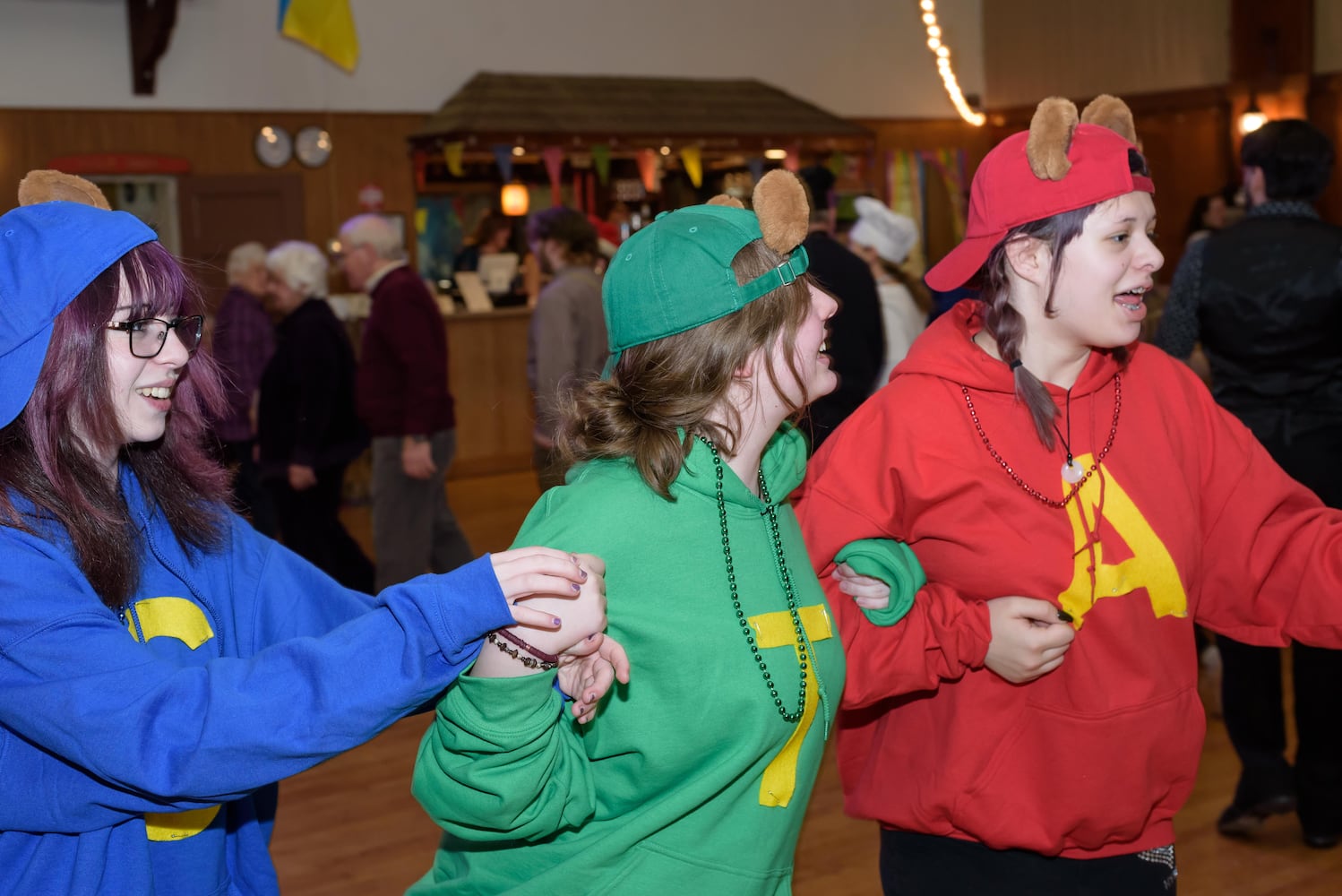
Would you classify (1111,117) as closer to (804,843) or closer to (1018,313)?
(1018,313)

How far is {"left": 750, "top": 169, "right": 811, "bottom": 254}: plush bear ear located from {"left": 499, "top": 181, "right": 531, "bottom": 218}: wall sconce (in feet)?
30.7

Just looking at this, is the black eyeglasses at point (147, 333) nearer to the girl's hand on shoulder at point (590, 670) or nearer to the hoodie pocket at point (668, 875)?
→ the girl's hand on shoulder at point (590, 670)

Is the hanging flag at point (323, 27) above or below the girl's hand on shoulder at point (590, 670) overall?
above

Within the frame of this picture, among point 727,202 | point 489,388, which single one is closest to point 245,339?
point 489,388

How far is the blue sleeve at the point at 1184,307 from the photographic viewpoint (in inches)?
137

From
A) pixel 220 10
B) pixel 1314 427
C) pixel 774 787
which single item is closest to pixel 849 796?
pixel 774 787

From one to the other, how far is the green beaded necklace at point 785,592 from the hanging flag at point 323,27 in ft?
27.6

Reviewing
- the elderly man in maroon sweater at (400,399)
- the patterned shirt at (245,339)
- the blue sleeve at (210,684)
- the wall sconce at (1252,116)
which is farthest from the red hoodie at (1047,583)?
the wall sconce at (1252,116)

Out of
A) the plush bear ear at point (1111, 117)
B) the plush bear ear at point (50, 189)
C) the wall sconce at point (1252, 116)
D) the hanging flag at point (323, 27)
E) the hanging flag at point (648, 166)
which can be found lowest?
the plush bear ear at point (50, 189)

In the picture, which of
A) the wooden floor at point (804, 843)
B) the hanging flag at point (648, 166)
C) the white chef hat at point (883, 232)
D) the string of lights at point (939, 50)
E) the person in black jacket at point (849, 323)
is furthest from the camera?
the hanging flag at point (648, 166)

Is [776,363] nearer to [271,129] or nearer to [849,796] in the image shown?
[849,796]

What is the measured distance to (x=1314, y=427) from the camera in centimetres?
337

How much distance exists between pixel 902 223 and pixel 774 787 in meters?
3.78

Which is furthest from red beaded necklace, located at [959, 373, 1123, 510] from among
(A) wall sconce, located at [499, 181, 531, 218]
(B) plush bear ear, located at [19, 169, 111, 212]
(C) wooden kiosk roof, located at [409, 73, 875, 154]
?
(A) wall sconce, located at [499, 181, 531, 218]
